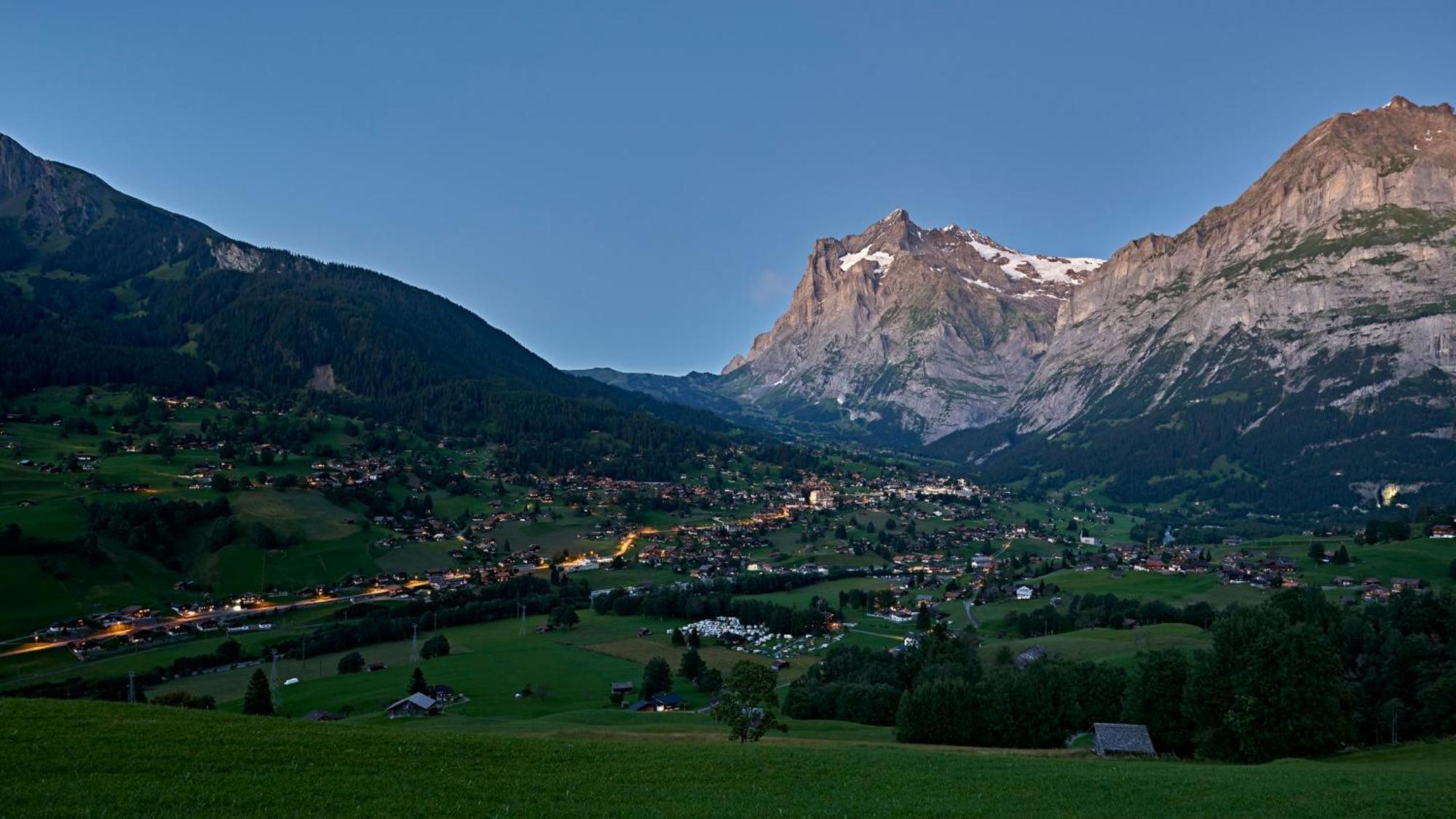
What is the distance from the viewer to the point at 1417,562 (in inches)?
4737

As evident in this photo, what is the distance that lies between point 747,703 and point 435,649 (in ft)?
191

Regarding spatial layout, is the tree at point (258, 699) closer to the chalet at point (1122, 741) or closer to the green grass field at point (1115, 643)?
the chalet at point (1122, 741)

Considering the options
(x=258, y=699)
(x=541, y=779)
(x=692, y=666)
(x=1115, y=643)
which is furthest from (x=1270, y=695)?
(x=258, y=699)

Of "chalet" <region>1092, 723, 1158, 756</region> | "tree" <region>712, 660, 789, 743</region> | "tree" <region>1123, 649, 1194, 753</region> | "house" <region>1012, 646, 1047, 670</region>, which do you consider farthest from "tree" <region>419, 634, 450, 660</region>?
"tree" <region>1123, 649, 1194, 753</region>

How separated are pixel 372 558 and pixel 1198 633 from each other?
390 feet

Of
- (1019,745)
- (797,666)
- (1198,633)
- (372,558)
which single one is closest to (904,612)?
(797,666)

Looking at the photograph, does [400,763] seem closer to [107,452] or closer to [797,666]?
[797,666]

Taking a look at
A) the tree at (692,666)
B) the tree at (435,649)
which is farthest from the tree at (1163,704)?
the tree at (435,649)

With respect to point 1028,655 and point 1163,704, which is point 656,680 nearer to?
point 1028,655

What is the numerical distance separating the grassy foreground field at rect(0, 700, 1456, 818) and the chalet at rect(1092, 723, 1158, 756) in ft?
43.2

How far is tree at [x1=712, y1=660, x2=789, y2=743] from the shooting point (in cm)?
4781

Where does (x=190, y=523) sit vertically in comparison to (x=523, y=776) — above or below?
below

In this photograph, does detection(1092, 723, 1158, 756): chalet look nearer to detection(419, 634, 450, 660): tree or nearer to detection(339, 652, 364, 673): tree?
detection(419, 634, 450, 660): tree

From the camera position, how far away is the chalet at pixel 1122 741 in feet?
150
